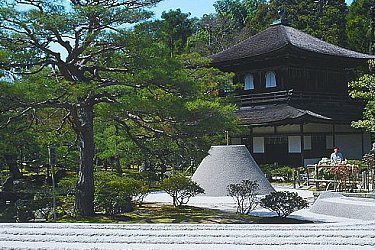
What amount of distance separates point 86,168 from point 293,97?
15.4 m

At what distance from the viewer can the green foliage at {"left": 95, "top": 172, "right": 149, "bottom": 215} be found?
13062 mm

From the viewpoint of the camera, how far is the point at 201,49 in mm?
47500

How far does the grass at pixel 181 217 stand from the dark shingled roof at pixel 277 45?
1358cm

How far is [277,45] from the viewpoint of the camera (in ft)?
85.3

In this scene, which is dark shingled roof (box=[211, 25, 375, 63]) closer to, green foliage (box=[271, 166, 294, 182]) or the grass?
green foliage (box=[271, 166, 294, 182])

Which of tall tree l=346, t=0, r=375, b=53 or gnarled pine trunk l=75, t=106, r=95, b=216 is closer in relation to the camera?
gnarled pine trunk l=75, t=106, r=95, b=216

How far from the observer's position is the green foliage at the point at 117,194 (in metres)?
13.1

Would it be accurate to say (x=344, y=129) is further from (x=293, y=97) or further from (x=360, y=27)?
(x=360, y=27)

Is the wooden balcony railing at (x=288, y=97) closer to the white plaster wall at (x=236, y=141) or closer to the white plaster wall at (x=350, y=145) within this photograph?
the white plaster wall at (x=236, y=141)

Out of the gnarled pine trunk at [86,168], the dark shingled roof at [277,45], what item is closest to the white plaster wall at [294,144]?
the dark shingled roof at [277,45]

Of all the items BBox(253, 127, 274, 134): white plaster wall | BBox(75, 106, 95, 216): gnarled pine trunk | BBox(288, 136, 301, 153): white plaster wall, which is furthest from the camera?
BBox(253, 127, 274, 134): white plaster wall

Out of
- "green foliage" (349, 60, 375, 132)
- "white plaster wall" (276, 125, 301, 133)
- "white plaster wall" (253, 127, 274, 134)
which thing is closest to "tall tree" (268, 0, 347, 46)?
"white plaster wall" (253, 127, 274, 134)

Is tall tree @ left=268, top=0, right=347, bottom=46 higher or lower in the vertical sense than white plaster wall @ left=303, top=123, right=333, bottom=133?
higher

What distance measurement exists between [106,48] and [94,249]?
7.47 meters
